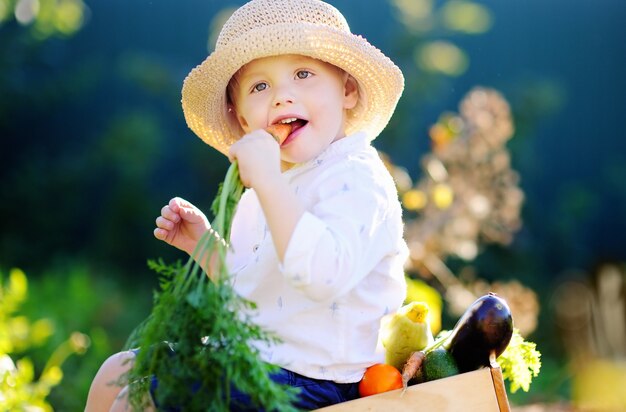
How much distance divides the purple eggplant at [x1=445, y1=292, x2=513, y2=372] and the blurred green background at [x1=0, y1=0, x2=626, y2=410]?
311 cm

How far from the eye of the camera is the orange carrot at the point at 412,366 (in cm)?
198

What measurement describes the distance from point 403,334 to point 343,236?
400 mm

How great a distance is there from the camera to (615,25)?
6.53 meters

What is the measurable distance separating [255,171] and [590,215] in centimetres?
482

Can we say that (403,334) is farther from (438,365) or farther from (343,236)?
(343,236)

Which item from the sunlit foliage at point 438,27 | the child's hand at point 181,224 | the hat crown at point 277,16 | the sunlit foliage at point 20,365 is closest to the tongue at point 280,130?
the hat crown at point 277,16

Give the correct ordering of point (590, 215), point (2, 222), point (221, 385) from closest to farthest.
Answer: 1. point (221, 385)
2. point (2, 222)
3. point (590, 215)

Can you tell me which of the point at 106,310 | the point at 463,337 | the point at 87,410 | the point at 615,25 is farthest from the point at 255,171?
the point at 615,25

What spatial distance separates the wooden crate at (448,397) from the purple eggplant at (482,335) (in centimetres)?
6

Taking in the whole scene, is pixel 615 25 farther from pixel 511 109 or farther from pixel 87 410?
pixel 87 410

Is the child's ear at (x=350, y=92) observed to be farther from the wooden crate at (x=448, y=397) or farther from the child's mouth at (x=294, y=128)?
the wooden crate at (x=448, y=397)

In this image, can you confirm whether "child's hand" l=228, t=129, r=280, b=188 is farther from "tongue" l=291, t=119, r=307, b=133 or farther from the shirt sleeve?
"tongue" l=291, t=119, r=307, b=133

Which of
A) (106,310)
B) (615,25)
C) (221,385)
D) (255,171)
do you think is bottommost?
(221,385)

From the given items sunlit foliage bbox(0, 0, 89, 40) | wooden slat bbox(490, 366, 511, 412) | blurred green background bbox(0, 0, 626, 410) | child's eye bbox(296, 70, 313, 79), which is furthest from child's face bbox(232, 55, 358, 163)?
blurred green background bbox(0, 0, 626, 410)
